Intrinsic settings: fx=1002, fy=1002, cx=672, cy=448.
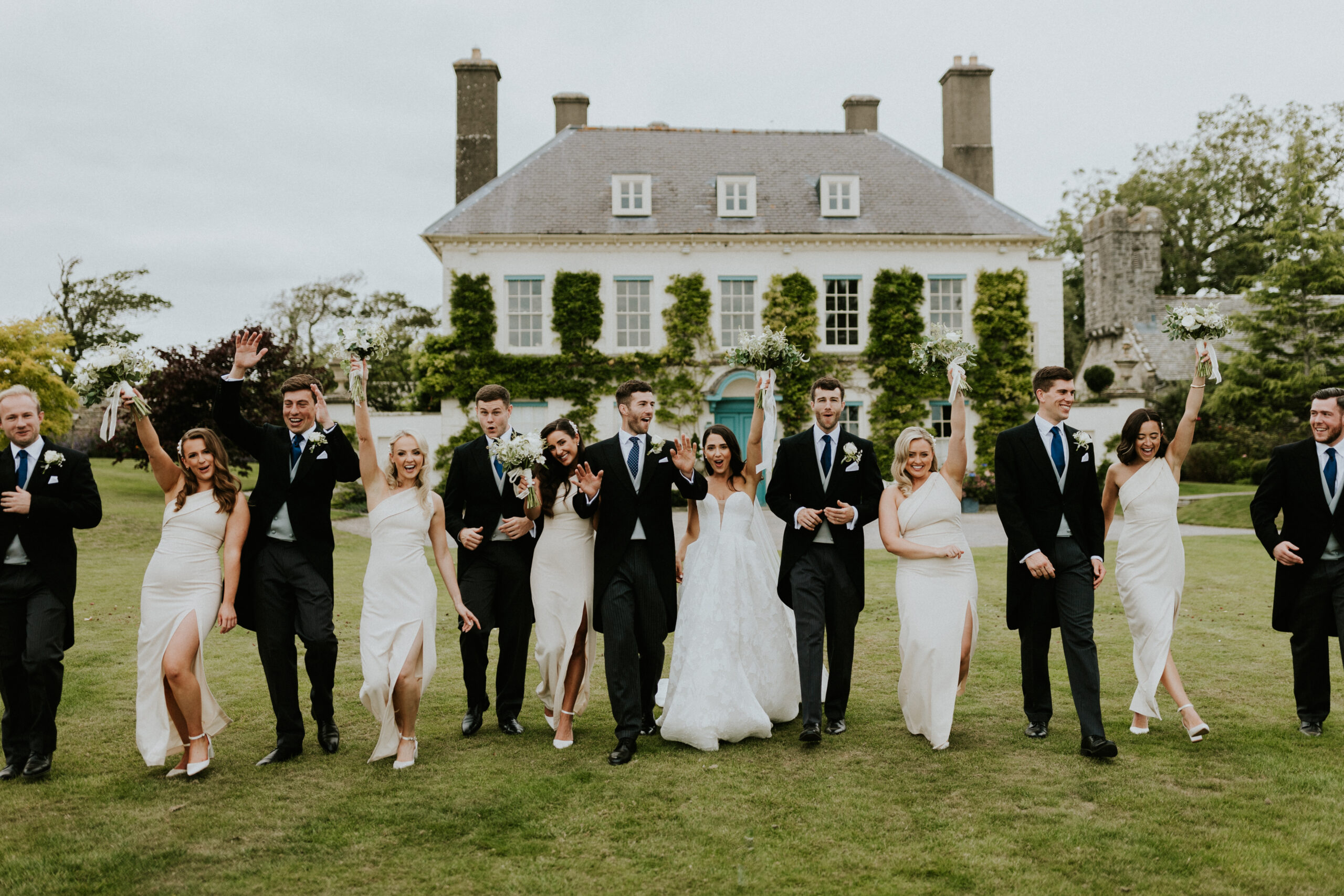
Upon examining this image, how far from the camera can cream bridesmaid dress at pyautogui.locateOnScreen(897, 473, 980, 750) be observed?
579cm

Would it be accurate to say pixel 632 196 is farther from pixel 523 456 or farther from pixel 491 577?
pixel 523 456

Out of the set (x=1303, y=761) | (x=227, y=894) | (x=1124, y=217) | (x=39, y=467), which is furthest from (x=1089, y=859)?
(x=1124, y=217)

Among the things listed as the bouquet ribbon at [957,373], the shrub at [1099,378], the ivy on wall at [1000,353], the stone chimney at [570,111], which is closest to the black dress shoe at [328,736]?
the bouquet ribbon at [957,373]

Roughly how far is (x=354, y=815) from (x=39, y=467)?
8.69 feet

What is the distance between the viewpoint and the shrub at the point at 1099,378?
34.5m

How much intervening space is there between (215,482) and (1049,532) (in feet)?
15.6

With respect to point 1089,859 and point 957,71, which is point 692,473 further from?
point 957,71

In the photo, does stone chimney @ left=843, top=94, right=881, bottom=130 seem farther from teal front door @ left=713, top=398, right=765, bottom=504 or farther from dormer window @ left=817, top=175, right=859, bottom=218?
teal front door @ left=713, top=398, right=765, bottom=504

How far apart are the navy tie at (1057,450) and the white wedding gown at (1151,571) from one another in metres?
0.53

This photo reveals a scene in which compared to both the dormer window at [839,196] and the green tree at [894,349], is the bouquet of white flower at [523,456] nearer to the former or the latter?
the green tree at [894,349]

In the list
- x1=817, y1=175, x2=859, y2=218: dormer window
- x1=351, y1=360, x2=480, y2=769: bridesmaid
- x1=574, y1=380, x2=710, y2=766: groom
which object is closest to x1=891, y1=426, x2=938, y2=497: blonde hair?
x1=574, y1=380, x2=710, y2=766: groom

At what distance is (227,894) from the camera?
151 inches

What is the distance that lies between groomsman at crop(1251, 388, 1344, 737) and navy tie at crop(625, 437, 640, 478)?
12.2ft

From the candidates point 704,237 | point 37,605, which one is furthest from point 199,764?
point 704,237
